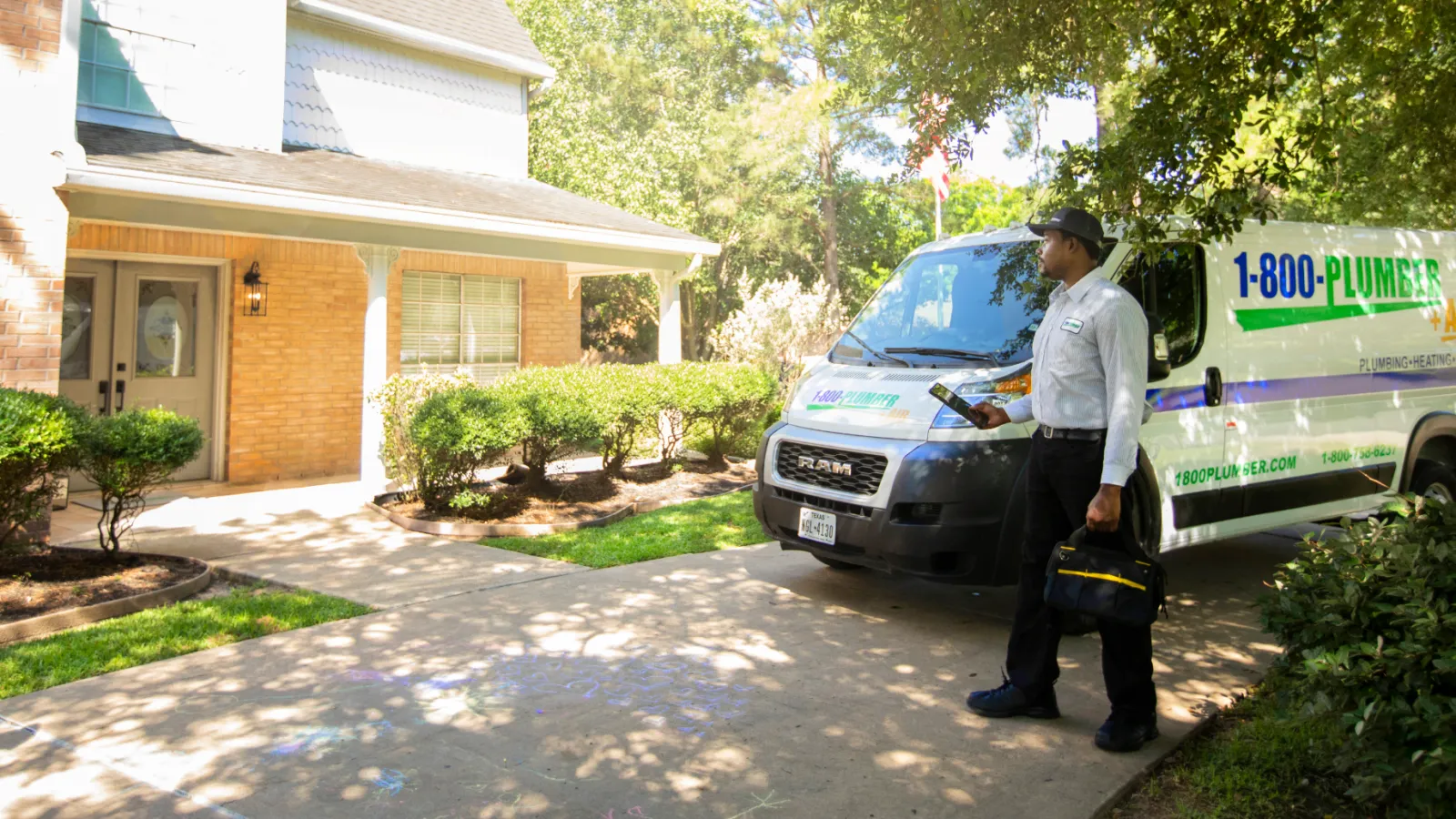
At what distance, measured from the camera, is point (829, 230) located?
31.6 metres

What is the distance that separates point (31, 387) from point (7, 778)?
5.22 metres

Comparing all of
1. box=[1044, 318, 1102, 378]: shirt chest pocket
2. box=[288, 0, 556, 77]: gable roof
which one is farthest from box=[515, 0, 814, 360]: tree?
box=[1044, 318, 1102, 378]: shirt chest pocket

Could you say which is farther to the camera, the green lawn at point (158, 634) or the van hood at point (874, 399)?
the van hood at point (874, 399)

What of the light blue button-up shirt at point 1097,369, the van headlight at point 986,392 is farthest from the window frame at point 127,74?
the light blue button-up shirt at point 1097,369

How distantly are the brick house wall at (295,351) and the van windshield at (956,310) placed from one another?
7.36 metres

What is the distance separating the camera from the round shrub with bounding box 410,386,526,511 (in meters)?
8.91

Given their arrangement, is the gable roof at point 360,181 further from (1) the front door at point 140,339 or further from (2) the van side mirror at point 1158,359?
(2) the van side mirror at point 1158,359

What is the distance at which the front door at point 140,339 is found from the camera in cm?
1062

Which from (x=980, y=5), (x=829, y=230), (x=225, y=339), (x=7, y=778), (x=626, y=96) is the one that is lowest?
(x=7, y=778)

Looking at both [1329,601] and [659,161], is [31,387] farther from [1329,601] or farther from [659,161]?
[659,161]

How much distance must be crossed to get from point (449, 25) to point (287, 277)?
5050 mm

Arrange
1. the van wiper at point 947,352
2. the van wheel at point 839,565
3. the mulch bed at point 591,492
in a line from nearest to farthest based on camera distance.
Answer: the van wiper at point 947,352
the van wheel at point 839,565
the mulch bed at point 591,492

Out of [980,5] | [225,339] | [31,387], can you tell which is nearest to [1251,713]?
[980,5]

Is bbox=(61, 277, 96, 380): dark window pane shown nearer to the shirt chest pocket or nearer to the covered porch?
the covered porch
